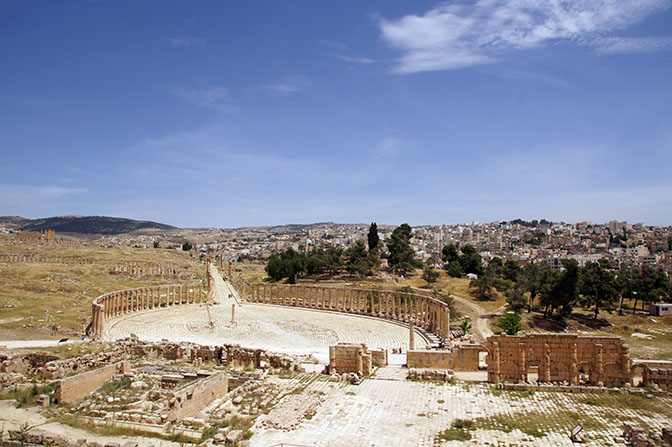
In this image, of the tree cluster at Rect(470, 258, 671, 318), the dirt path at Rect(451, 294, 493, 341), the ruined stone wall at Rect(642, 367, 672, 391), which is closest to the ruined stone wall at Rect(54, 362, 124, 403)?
the ruined stone wall at Rect(642, 367, 672, 391)

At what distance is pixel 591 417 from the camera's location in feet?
59.6

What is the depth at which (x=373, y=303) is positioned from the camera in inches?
2008

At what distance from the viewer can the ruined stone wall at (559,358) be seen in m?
22.3

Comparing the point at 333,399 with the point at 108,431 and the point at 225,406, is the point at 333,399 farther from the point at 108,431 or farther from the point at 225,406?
the point at 108,431

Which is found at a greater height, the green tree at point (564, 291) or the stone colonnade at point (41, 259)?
the stone colonnade at point (41, 259)

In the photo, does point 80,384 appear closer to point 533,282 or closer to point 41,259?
point 533,282

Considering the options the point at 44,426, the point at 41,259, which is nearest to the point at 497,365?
the point at 44,426

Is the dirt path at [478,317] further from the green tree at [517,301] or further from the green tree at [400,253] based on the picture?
the green tree at [400,253]

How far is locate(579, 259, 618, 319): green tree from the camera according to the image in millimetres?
54938

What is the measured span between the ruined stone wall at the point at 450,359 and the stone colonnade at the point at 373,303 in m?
10.4

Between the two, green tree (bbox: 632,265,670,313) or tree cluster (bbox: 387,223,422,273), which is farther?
tree cluster (bbox: 387,223,422,273)

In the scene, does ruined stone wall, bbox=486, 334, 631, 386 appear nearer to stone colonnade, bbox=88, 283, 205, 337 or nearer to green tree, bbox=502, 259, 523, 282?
stone colonnade, bbox=88, 283, 205, 337

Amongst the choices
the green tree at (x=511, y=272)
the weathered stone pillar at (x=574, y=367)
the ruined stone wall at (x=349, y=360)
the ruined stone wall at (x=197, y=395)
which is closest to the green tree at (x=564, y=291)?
the green tree at (x=511, y=272)

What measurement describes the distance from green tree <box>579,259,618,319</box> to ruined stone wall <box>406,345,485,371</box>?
121ft
